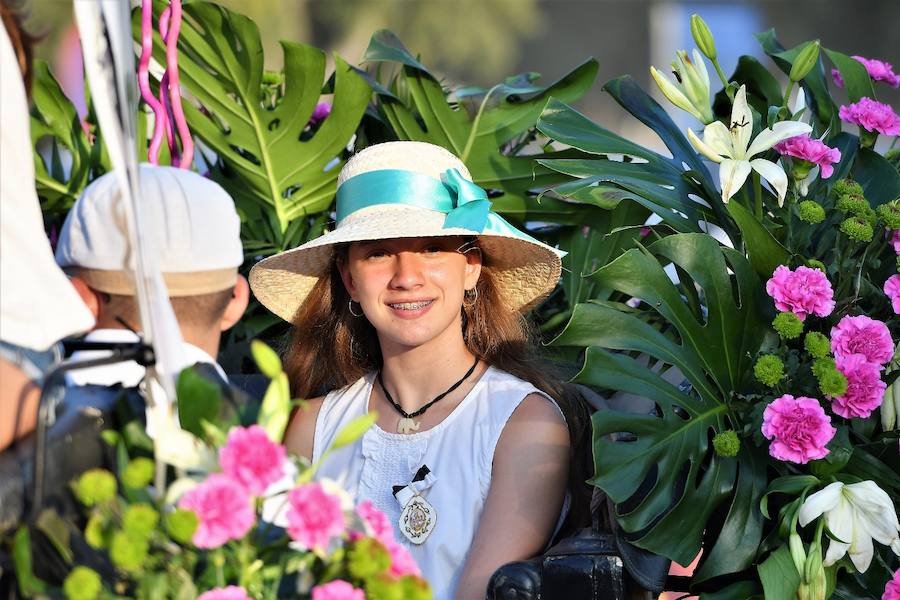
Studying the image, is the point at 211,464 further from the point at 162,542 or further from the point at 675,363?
the point at 675,363

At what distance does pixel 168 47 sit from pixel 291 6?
2131 centimetres

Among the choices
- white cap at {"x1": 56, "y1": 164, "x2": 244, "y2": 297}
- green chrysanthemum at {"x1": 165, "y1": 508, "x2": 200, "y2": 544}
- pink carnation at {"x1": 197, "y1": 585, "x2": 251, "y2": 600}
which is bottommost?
pink carnation at {"x1": 197, "y1": 585, "x2": 251, "y2": 600}

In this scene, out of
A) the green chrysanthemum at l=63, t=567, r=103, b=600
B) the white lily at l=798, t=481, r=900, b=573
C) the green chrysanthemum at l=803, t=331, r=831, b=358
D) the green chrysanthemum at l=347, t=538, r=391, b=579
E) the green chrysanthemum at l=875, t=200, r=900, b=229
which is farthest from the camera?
the green chrysanthemum at l=875, t=200, r=900, b=229

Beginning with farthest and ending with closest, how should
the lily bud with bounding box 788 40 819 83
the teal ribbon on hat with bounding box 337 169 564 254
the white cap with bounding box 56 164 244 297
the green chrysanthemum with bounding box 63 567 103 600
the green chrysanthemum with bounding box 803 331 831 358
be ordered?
the lily bud with bounding box 788 40 819 83 → the teal ribbon on hat with bounding box 337 169 564 254 → the green chrysanthemum with bounding box 803 331 831 358 → the white cap with bounding box 56 164 244 297 → the green chrysanthemum with bounding box 63 567 103 600

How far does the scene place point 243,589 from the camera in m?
1.51

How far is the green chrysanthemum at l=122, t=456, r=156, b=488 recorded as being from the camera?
4.98ft

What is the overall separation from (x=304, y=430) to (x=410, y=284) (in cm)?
52

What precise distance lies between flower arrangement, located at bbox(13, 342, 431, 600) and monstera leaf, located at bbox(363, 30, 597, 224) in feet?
6.34

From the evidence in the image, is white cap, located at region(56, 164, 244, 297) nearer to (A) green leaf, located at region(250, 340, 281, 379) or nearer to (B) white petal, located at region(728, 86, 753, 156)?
(A) green leaf, located at region(250, 340, 281, 379)

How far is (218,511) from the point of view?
58.2 inches

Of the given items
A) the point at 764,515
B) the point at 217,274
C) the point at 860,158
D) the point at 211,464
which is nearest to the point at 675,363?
the point at 764,515

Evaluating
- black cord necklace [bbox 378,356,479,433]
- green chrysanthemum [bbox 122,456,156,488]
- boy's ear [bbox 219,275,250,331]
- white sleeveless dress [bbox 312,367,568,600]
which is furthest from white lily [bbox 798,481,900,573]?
green chrysanthemum [bbox 122,456,156,488]

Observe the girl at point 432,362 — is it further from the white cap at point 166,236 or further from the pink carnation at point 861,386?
the white cap at point 166,236

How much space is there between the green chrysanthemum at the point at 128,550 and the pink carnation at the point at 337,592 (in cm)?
21
